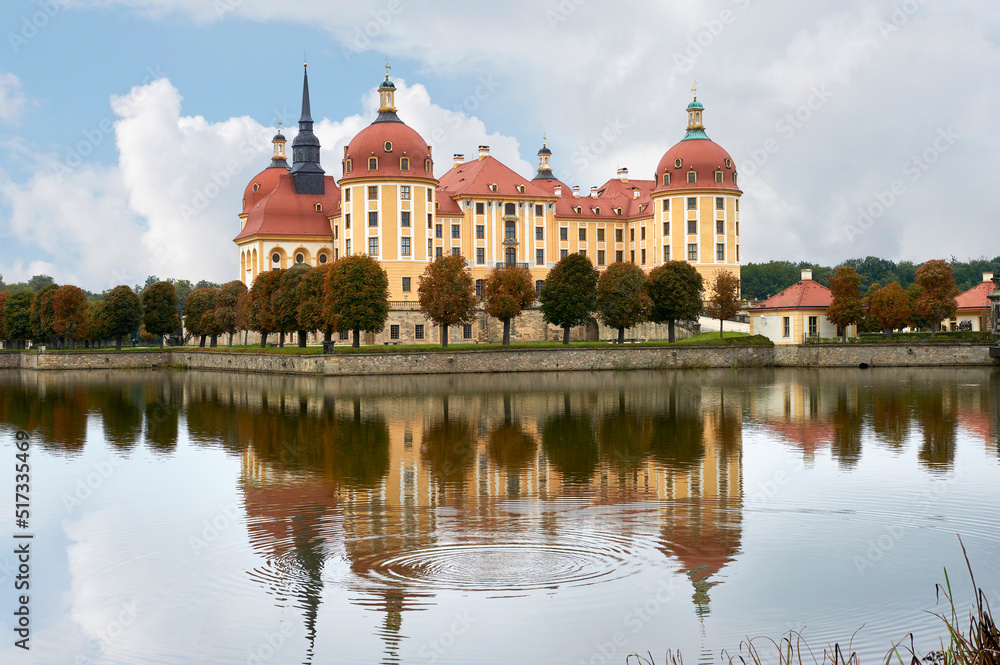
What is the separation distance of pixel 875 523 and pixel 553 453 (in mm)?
9686

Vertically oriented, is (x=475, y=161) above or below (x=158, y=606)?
above

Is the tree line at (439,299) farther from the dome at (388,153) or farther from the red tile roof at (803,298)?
the dome at (388,153)

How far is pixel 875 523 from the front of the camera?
1667 cm

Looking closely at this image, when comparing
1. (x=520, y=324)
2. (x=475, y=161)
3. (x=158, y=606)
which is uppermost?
(x=475, y=161)

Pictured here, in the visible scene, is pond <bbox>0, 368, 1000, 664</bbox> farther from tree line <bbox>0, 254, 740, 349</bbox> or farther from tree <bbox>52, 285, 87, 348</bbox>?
tree <bbox>52, 285, 87, 348</bbox>

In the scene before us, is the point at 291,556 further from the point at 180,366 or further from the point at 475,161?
the point at 475,161

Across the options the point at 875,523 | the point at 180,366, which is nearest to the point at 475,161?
the point at 180,366

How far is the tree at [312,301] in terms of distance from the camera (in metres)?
66.6

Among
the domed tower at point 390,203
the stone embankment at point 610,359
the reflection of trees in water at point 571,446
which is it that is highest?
the domed tower at point 390,203

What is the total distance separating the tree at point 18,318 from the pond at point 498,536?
64491 mm

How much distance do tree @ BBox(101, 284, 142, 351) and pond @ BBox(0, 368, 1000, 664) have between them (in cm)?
5323

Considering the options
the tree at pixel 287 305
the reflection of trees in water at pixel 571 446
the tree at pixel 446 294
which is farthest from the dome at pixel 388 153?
the reflection of trees in water at pixel 571 446

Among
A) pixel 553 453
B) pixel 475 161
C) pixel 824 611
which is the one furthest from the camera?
pixel 475 161

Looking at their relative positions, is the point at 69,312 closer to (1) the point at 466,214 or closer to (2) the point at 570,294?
(1) the point at 466,214
